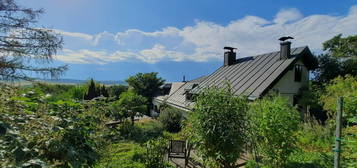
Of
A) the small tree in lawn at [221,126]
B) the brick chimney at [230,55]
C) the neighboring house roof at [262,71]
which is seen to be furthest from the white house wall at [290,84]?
the small tree in lawn at [221,126]

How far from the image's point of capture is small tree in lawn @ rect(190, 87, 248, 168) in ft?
13.3

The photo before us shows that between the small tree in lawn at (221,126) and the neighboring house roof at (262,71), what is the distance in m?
5.05

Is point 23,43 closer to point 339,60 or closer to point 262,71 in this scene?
point 262,71

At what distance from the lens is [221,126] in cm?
407

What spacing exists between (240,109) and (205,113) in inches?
29.0

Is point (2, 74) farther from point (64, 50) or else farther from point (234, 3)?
point (234, 3)

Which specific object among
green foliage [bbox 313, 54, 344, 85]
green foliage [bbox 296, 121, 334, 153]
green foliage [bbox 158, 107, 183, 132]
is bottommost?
green foliage [bbox 158, 107, 183, 132]

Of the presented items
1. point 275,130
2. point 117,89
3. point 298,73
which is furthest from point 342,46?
point 117,89

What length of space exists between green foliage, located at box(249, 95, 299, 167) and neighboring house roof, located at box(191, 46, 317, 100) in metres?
4.25

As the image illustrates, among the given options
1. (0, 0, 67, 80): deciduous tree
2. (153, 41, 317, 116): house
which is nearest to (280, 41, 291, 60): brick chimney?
(153, 41, 317, 116): house

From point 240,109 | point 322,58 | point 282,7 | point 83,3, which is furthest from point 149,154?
point 322,58

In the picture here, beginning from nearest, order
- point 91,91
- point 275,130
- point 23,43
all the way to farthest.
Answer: point 23,43 < point 275,130 < point 91,91

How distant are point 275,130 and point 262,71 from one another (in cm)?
790

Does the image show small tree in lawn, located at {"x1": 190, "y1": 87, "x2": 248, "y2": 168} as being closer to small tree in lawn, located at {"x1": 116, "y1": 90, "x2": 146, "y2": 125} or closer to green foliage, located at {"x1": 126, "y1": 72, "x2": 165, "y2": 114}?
small tree in lawn, located at {"x1": 116, "y1": 90, "x2": 146, "y2": 125}
